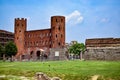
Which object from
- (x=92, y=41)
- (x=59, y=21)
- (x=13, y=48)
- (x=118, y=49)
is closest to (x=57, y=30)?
(x=59, y=21)

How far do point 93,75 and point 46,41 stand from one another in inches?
1823

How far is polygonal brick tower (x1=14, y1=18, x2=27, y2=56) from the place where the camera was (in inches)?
2692

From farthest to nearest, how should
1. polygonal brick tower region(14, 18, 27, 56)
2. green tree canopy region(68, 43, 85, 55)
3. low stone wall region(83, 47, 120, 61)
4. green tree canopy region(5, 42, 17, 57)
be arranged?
1. green tree canopy region(68, 43, 85, 55)
2. polygonal brick tower region(14, 18, 27, 56)
3. green tree canopy region(5, 42, 17, 57)
4. low stone wall region(83, 47, 120, 61)

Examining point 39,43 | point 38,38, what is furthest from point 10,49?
point 38,38

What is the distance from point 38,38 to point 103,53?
30.4 m

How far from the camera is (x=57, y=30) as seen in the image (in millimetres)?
62938

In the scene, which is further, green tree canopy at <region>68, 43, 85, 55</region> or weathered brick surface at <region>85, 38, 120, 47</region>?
green tree canopy at <region>68, 43, 85, 55</region>

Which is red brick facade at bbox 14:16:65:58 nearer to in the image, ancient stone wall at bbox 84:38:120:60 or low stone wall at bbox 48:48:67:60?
low stone wall at bbox 48:48:67:60

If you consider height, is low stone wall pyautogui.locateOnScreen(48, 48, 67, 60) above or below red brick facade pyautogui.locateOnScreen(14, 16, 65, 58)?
below

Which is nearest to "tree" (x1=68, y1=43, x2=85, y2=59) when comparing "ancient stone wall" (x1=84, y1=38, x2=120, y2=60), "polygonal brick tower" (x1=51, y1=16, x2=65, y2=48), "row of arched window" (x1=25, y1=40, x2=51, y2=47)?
"polygonal brick tower" (x1=51, y1=16, x2=65, y2=48)

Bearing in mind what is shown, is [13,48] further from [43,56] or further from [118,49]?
[118,49]

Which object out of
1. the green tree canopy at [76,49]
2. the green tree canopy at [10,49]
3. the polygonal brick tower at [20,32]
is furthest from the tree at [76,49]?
the green tree canopy at [10,49]

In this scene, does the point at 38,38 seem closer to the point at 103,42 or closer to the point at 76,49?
the point at 76,49

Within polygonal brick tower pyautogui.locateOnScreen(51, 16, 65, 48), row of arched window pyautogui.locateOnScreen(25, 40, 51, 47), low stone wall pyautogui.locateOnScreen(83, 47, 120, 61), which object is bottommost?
low stone wall pyautogui.locateOnScreen(83, 47, 120, 61)
